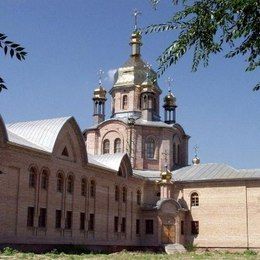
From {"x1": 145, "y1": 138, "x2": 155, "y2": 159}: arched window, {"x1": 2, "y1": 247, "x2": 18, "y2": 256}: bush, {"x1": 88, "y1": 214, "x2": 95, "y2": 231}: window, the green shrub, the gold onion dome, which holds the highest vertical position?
the gold onion dome

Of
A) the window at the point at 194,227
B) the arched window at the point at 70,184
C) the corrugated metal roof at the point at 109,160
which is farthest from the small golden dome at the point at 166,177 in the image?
the arched window at the point at 70,184

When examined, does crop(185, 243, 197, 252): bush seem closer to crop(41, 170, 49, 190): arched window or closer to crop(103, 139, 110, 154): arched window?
crop(103, 139, 110, 154): arched window

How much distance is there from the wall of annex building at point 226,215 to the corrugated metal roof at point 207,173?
62 cm

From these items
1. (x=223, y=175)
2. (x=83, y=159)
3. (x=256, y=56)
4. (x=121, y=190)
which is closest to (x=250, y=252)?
(x=223, y=175)

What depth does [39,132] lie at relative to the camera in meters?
29.3

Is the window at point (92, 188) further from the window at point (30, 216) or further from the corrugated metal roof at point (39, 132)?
the window at point (30, 216)

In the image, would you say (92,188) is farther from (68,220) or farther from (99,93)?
(99,93)

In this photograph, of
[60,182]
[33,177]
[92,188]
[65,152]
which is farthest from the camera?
[92,188]

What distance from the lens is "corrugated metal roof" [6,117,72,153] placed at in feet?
92.3

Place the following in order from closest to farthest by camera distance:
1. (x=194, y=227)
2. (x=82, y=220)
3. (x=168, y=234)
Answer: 1. (x=82, y=220)
2. (x=168, y=234)
3. (x=194, y=227)

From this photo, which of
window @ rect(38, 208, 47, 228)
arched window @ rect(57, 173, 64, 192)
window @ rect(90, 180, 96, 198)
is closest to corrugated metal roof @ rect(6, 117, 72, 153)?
arched window @ rect(57, 173, 64, 192)

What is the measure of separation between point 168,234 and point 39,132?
13.5 meters

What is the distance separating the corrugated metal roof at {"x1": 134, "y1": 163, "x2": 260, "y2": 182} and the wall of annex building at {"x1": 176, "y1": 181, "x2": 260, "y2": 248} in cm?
62

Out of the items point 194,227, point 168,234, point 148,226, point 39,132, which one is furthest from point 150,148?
point 39,132
